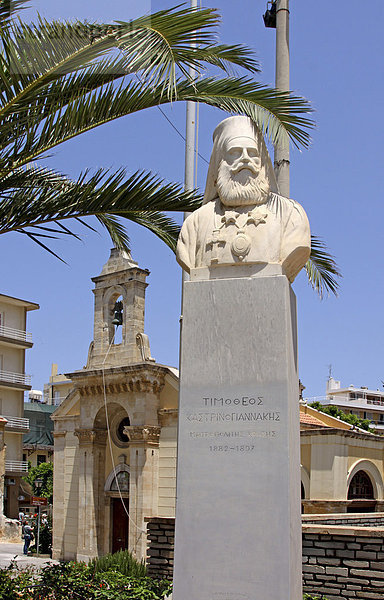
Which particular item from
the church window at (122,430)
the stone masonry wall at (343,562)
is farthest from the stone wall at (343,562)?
the church window at (122,430)

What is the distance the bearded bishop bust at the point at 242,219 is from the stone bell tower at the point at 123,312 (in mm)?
17317

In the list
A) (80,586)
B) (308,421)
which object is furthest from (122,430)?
(80,586)

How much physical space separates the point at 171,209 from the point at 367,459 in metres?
14.5

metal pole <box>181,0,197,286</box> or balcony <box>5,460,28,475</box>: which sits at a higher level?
metal pole <box>181,0,197,286</box>

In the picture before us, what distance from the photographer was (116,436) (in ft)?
80.8

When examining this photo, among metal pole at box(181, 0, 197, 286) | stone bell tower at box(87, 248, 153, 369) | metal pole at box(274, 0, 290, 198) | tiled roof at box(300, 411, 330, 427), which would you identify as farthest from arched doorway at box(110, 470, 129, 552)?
metal pole at box(274, 0, 290, 198)

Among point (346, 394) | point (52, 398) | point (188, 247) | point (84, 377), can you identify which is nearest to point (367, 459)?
point (84, 377)

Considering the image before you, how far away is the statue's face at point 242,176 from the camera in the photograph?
19.2 feet

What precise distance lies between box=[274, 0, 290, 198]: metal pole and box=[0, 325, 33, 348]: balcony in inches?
1362

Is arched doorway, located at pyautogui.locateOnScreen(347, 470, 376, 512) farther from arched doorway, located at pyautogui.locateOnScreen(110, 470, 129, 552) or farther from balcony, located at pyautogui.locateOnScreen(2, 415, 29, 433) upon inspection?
balcony, located at pyautogui.locateOnScreen(2, 415, 29, 433)

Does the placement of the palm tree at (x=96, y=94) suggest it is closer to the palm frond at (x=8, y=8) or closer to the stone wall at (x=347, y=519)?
the palm frond at (x=8, y=8)

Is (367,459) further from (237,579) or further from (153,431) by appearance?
(237,579)

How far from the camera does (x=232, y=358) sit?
17.7 ft

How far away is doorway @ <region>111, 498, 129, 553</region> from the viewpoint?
78.0ft
